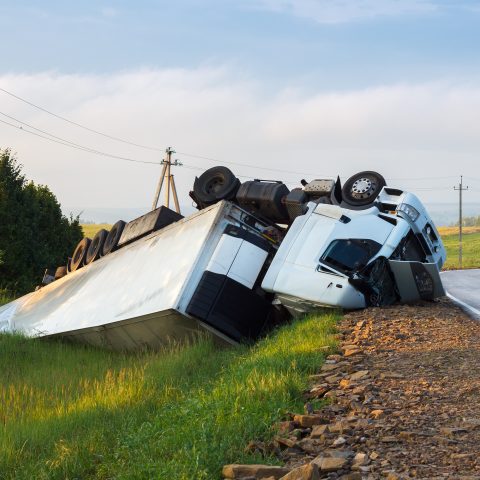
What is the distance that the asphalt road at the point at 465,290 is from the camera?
1536 centimetres

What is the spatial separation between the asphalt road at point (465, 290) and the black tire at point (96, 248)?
25.4ft

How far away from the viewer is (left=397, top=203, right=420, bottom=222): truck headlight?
12524mm

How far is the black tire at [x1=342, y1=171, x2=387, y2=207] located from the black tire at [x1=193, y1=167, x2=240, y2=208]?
246cm

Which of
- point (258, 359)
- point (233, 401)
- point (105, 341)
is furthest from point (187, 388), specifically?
point (105, 341)

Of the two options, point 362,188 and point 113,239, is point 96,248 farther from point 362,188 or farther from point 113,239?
point 362,188

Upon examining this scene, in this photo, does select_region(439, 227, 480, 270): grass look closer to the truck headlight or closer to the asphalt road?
the asphalt road

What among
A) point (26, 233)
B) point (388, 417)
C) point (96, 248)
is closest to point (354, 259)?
point (388, 417)

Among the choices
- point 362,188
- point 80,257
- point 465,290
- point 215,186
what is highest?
point 215,186

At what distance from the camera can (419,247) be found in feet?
42.4

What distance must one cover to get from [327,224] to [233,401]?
238 inches

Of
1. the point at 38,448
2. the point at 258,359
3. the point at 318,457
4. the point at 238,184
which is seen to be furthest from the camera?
the point at 238,184

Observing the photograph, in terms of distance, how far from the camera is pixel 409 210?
12.6 meters

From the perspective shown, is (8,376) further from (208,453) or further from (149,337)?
(208,453)

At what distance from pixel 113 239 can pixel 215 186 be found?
8.21ft
